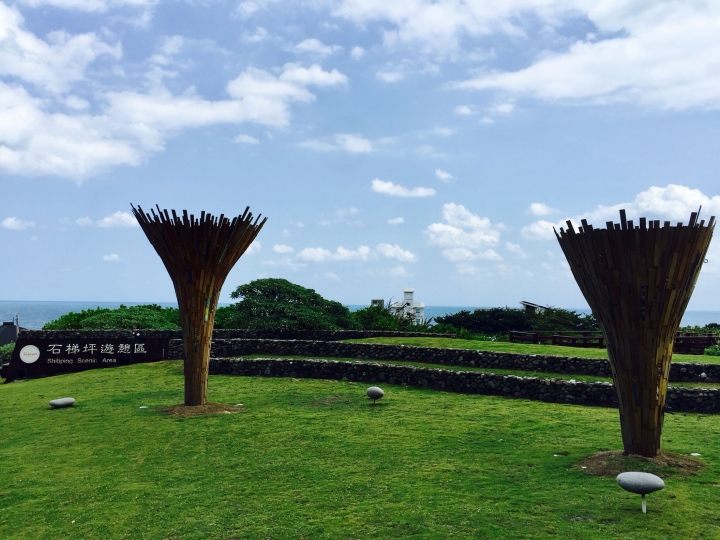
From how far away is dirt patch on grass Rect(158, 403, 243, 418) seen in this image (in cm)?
1159

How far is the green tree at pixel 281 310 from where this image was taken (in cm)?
2669

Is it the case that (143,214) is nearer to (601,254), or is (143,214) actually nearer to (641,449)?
(601,254)

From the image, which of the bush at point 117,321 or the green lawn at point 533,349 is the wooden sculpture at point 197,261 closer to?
the green lawn at point 533,349

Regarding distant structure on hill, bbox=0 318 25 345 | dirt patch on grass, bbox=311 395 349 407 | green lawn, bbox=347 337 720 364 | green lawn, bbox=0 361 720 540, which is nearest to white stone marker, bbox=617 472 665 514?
green lawn, bbox=0 361 720 540

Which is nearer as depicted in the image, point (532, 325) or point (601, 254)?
point (601, 254)

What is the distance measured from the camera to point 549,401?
13.0m

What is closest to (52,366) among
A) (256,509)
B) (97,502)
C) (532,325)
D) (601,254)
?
(97,502)

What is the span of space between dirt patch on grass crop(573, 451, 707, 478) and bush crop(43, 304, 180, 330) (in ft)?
76.9

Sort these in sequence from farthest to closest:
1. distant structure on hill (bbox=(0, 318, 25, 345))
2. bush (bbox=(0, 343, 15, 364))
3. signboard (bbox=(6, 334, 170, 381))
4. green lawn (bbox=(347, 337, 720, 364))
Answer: distant structure on hill (bbox=(0, 318, 25, 345)) → bush (bbox=(0, 343, 15, 364)) → signboard (bbox=(6, 334, 170, 381)) → green lawn (bbox=(347, 337, 720, 364))

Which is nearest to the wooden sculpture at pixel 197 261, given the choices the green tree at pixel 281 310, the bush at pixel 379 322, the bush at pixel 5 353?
the green tree at pixel 281 310

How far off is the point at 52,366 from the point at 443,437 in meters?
16.7

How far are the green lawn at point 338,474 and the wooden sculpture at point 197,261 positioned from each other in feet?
4.40

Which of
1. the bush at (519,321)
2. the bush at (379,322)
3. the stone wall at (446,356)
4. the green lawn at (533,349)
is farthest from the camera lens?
the bush at (519,321)

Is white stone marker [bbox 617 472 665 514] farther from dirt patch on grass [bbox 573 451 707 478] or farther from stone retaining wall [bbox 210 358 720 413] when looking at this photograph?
stone retaining wall [bbox 210 358 720 413]
